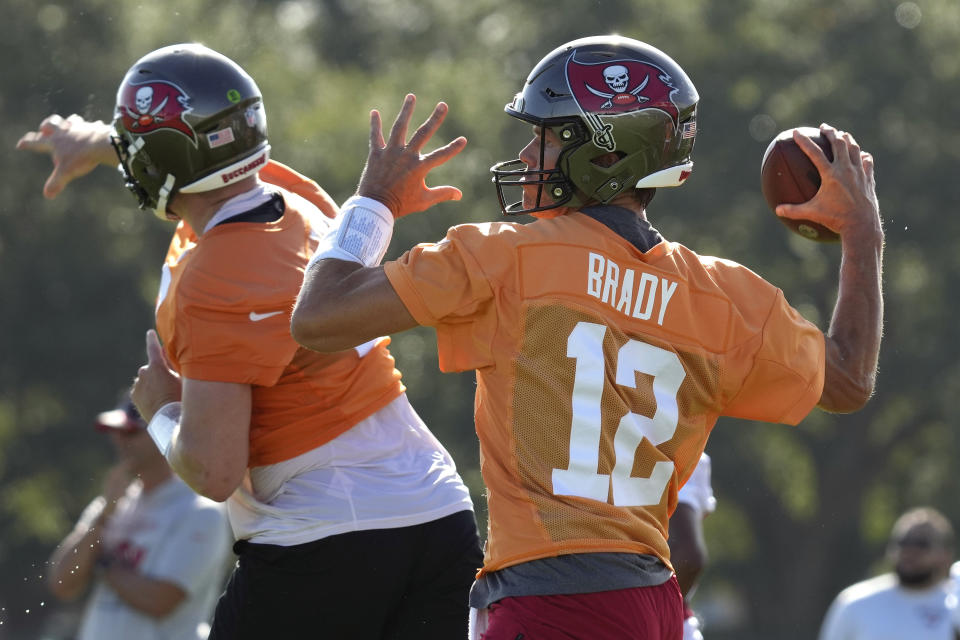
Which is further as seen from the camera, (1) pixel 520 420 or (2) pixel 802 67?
(2) pixel 802 67

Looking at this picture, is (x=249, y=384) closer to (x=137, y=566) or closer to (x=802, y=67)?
(x=137, y=566)

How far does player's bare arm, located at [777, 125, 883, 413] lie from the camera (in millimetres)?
3893

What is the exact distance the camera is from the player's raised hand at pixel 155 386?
4449 mm

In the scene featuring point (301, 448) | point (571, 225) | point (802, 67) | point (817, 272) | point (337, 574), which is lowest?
point (817, 272)

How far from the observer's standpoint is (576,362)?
3.53 metres

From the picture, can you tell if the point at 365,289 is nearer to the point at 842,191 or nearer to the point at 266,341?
the point at 266,341

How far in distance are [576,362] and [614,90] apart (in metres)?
0.77

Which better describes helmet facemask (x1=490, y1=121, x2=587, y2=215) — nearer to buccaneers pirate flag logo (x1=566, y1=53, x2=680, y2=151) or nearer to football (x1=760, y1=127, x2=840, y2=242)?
buccaneers pirate flag logo (x1=566, y1=53, x2=680, y2=151)

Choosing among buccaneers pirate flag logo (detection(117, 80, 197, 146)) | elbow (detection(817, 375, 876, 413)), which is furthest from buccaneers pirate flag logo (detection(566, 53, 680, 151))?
buccaneers pirate flag logo (detection(117, 80, 197, 146))

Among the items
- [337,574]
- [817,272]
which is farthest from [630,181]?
[817,272]

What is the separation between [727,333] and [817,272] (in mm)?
19752

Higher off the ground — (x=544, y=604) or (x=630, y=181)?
(x=630, y=181)

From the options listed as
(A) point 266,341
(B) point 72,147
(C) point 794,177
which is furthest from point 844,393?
(B) point 72,147

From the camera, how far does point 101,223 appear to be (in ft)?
78.6
